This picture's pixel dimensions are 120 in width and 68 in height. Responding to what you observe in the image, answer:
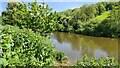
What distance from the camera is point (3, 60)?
12.0ft

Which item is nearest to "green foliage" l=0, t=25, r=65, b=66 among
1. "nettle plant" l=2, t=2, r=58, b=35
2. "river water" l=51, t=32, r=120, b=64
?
"nettle plant" l=2, t=2, r=58, b=35

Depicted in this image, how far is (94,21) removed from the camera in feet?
110

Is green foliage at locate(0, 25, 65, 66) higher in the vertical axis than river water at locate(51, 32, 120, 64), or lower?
higher

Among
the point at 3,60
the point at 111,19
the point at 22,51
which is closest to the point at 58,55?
the point at 22,51

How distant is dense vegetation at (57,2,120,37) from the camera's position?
2870 centimetres

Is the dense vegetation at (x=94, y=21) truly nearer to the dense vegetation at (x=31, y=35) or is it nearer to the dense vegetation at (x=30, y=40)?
the dense vegetation at (x=31, y=35)

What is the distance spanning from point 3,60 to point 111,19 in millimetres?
26030

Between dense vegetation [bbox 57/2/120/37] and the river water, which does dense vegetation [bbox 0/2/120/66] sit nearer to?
dense vegetation [bbox 57/2/120/37]

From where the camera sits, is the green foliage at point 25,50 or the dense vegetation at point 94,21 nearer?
the green foliage at point 25,50

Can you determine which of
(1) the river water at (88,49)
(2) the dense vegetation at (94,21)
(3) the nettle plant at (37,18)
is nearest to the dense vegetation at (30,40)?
(3) the nettle plant at (37,18)

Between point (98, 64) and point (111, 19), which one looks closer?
point (98, 64)

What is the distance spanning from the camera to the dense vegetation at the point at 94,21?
94.2 ft

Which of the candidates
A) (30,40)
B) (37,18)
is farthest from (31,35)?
(37,18)

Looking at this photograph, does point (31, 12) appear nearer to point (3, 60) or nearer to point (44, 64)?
point (44, 64)
